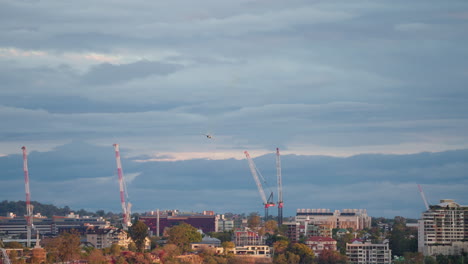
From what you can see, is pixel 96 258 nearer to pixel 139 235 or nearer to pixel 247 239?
pixel 139 235

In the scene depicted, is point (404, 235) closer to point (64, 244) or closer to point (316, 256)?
point (316, 256)

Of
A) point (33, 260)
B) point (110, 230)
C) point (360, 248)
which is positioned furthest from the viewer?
point (110, 230)

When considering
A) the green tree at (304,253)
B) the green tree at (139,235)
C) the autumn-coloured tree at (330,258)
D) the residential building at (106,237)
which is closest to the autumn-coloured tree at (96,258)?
the green tree at (139,235)

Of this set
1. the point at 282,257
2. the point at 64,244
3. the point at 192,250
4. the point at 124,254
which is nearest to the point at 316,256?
the point at 282,257

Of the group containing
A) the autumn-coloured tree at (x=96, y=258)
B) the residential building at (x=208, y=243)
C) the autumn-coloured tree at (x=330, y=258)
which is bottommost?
the autumn-coloured tree at (x=330, y=258)

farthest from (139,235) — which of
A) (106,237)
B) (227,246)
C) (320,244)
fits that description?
(320,244)

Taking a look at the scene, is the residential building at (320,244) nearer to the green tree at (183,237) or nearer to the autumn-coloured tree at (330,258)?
the autumn-coloured tree at (330,258)

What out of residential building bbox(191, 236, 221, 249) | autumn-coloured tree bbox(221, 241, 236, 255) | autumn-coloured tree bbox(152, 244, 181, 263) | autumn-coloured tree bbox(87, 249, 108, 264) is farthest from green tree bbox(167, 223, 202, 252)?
autumn-coloured tree bbox(87, 249, 108, 264)
